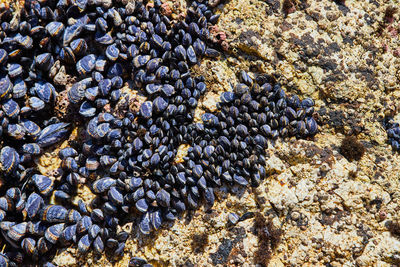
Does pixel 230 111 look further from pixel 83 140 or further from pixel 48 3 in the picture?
pixel 48 3

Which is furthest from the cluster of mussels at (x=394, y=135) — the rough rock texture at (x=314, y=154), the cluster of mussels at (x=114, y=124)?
the cluster of mussels at (x=114, y=124)

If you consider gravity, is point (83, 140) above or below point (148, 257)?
above

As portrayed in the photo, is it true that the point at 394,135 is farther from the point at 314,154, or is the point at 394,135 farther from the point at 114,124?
the point at 114,124

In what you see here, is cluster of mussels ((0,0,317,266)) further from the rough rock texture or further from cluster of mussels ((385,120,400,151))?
cluster of mussels ((385,120,400,151))

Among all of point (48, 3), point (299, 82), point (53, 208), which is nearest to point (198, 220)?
point (53, 208)

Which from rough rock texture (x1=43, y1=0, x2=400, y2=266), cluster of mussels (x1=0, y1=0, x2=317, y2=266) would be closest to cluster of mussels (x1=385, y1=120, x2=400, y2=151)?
rough rock texture (x1=43, y1=0, x2=400, y2=266)

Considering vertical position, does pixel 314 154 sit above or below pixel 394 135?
below

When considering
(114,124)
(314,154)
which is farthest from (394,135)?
(114,124)
